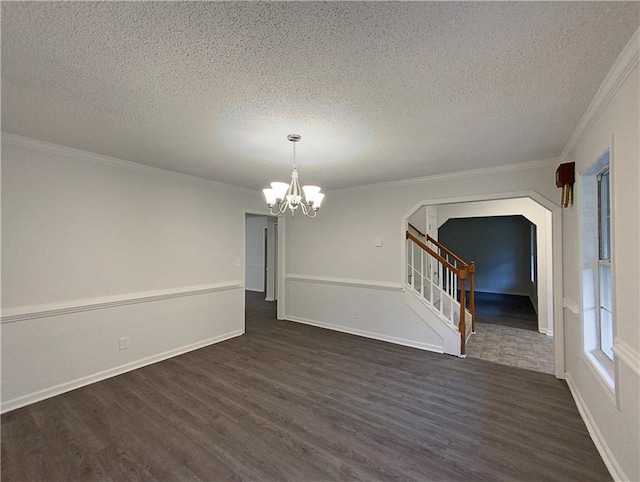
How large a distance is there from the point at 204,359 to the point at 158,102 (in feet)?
9.59

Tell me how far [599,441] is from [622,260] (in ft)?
4.37

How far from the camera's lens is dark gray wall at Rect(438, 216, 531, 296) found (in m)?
8.38

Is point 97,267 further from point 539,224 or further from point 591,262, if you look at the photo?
point 539,224

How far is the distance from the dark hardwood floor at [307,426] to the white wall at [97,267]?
34cm

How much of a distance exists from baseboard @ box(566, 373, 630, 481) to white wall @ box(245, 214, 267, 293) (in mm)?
7339

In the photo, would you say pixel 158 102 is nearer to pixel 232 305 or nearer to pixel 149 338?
pixel 149 338

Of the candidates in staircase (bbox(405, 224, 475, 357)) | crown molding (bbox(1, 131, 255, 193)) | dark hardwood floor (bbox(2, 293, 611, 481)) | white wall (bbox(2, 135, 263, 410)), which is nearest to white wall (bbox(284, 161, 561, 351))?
staircase (bbox(405, 224, 475, 357))

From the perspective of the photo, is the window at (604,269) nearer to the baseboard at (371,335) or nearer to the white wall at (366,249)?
the white wall at (366,249)

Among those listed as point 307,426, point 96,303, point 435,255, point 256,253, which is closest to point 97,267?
point 96,303

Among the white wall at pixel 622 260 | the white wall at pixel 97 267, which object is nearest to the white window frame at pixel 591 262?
the white wall at pixel 622 260

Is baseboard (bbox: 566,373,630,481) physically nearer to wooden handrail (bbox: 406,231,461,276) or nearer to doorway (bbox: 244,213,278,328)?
wooden handrail (bbox: 406,231,461,276)

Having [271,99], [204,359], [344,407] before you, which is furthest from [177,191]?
[344,407]

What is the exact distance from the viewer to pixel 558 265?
304 cm

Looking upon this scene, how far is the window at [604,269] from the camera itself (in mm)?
2133
